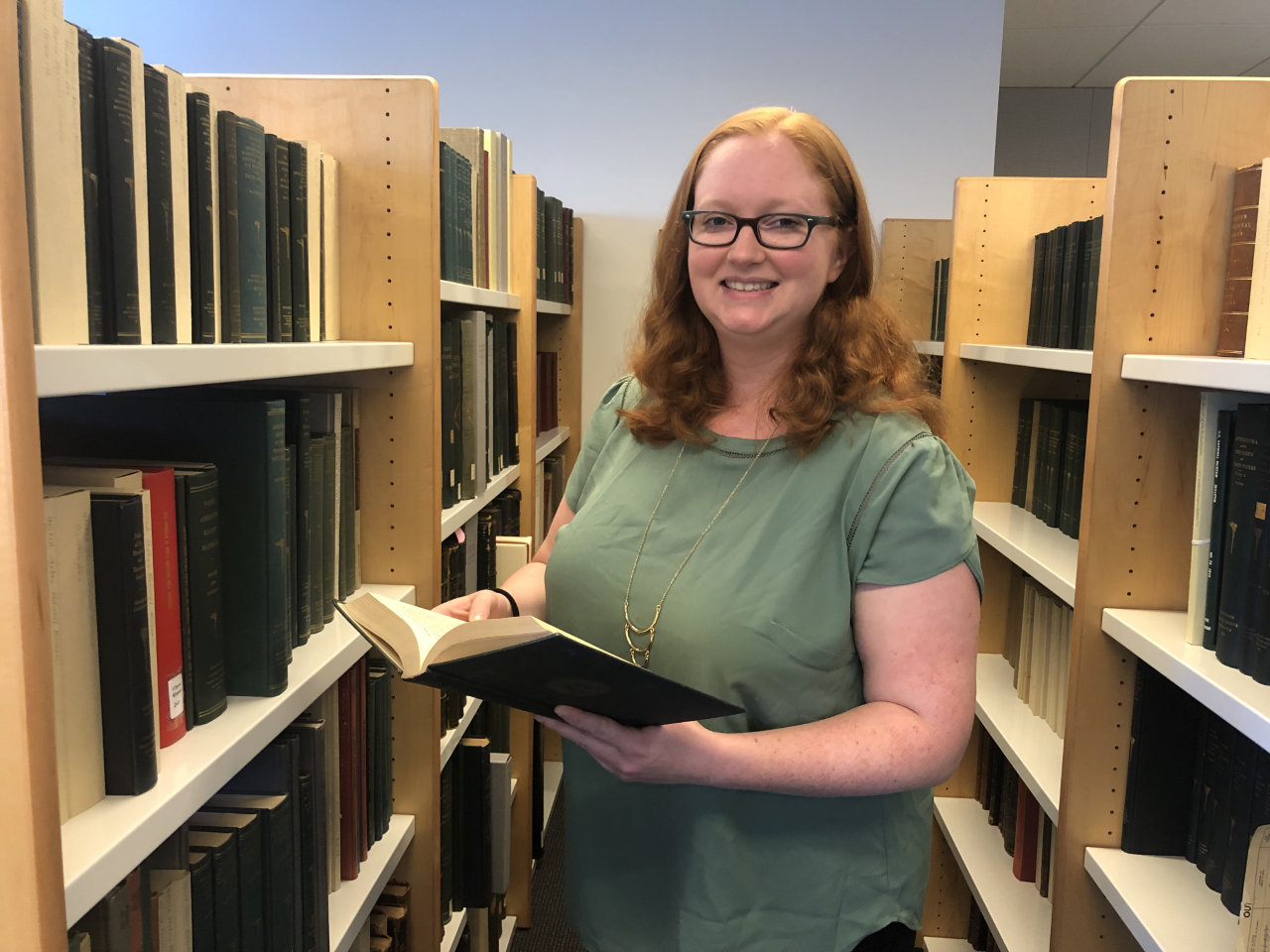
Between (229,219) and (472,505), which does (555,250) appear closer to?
(472,505)

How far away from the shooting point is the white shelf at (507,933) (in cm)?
232

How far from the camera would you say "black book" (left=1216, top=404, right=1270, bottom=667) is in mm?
1089

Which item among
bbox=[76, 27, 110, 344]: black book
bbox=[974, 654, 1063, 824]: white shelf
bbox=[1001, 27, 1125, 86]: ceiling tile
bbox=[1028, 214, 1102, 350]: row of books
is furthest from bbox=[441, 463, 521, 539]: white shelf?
bbox=[1001, 27, 1125, 86]: ceiling tile

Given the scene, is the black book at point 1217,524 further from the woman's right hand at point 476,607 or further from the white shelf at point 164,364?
the white shelf at point 164,364

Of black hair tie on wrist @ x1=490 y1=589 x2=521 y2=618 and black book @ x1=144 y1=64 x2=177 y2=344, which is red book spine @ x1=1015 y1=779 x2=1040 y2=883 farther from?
black book @ x1=144 y1=64 x2=177 y2=344

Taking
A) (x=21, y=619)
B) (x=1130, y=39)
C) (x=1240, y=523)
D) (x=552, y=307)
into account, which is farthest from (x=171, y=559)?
(x=1130, y=39)

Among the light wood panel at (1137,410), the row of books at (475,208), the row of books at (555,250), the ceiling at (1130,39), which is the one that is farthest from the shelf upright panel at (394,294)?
the ceiling at (1130,39)

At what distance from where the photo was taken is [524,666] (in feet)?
2.55

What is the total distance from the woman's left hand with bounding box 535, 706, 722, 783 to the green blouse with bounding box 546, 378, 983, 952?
0.12m

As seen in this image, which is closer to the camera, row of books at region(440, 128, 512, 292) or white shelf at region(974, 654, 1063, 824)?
white shelf at region(974, 654, 1063, 824)

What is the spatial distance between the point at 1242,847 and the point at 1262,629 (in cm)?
32

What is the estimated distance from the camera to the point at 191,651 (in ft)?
2.93

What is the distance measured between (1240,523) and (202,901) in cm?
116

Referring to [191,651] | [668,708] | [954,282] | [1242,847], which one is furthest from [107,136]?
[954,282]
